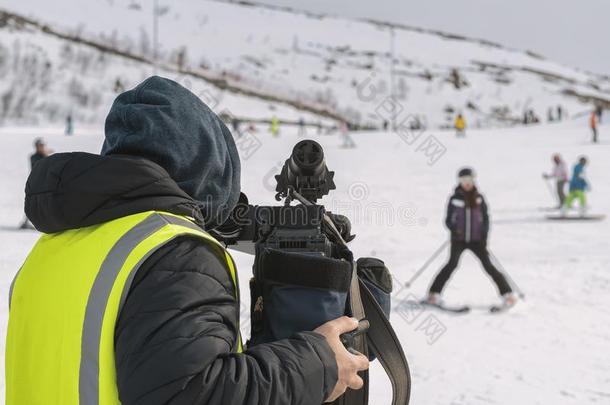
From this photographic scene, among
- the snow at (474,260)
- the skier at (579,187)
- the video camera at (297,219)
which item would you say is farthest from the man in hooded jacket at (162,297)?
the skier at (579,187)

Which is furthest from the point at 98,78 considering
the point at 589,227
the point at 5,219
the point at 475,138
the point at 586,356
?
the point at 586,356

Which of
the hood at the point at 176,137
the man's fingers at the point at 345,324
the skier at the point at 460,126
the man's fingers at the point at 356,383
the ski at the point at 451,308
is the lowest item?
the ski at the point at 451,308

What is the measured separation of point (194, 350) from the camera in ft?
3.61

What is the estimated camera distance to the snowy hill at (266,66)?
44625 millimetres

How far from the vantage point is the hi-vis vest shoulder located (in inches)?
45.0

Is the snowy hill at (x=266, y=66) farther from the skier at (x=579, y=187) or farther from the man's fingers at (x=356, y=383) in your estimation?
the man's fingers at (x=356, y=383)

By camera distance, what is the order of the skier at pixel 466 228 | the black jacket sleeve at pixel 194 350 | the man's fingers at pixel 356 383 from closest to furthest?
the black jacket sleeve at pixel 194 350 → the man's fingers at pixel 356 383 → the skier at pixel 466 228

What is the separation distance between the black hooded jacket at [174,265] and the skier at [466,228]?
17.2ft

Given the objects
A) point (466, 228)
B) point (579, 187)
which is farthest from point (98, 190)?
point (579, 187)

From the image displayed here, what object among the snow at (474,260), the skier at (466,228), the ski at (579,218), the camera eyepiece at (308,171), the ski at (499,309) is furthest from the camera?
the ski at (579,218)

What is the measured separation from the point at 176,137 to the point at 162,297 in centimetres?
34

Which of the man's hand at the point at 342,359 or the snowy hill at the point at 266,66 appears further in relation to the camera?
the snowy hill at the point at 266,66

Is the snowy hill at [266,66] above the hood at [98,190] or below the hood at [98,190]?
above

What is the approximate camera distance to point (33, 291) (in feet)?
4.34
